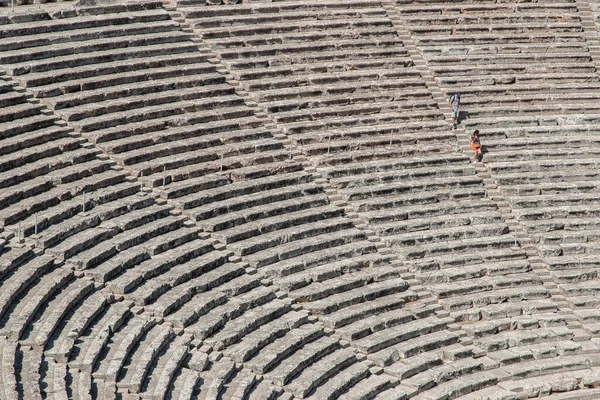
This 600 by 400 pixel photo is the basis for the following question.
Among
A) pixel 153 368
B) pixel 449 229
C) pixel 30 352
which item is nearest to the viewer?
pixel 30 352

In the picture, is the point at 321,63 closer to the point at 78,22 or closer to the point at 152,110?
the point at 152,110

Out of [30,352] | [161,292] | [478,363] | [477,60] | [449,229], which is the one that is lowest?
[30,352]

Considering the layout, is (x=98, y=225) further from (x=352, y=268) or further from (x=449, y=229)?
(x=449, y=229)

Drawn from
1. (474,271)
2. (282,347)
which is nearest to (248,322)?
(282,347)

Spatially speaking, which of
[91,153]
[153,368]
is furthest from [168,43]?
[153,368]

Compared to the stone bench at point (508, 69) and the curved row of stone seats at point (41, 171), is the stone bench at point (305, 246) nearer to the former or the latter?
the curved row of stone seats at point (41, 171)

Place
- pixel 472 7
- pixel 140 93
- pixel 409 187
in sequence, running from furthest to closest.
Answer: pixel 472 7 < pixel 409 187 < pixel 140 93
